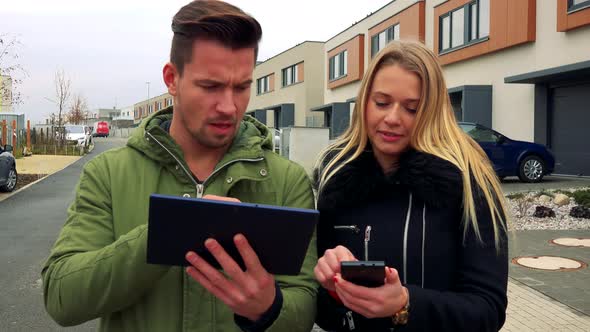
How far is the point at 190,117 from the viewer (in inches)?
72.8

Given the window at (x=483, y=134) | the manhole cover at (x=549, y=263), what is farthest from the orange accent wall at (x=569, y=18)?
the manhole cover at (x=549, y=263)

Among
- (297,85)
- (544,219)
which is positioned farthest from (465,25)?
(297,85)

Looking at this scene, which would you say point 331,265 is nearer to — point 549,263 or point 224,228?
point 224,228

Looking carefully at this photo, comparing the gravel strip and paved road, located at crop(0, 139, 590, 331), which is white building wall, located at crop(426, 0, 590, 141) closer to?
paved road, located at crop(0, 139, 590, 331)

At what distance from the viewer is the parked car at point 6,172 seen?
575 inches

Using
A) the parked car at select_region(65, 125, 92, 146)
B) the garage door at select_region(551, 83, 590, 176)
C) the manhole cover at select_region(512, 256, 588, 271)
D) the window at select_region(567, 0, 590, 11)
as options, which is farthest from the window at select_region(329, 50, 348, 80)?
the manhole cover at select_region(512, 256, 588, 271)

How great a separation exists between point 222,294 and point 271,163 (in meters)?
0.60

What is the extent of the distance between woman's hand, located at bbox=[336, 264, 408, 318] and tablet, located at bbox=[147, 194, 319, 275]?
0.65 feet

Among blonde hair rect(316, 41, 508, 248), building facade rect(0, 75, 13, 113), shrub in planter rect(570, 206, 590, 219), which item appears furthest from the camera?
building facade rect(0, 75, 13, 113)

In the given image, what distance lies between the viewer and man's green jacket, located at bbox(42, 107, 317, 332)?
1.57m

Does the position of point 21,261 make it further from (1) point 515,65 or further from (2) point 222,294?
(1) point 515,65

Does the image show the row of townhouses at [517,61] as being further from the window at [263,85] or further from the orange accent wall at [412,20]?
the window at [263,85]

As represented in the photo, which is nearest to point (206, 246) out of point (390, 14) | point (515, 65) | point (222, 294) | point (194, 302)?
point (222, 294)

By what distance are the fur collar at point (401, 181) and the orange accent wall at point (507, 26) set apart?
1770cm
